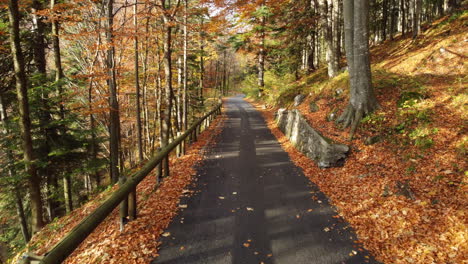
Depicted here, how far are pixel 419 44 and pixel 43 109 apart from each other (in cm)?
2005

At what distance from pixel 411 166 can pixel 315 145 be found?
10.2ft

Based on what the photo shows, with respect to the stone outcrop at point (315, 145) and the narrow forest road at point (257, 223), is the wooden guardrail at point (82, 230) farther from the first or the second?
the stone outcrop at point (315, 145)

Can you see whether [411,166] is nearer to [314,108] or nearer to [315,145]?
[315,145]

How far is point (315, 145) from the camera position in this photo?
8812 millimetres

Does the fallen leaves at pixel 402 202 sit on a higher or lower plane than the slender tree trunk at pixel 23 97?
lower

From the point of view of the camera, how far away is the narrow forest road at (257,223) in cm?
408

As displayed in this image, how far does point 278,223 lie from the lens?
16.5 feet

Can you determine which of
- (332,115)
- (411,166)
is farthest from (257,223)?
(332,115)

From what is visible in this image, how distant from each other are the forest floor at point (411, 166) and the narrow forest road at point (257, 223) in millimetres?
539

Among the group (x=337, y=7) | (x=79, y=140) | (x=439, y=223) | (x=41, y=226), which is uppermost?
(x=337, y=7)

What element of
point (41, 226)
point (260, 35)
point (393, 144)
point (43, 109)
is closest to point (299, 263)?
point (393, 144)

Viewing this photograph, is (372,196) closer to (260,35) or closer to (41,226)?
(41,226)

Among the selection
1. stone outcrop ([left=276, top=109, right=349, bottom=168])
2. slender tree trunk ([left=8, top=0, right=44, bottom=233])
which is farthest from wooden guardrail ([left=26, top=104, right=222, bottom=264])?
stone outcrop ([left=276, top=109, right=349, bottom=168])

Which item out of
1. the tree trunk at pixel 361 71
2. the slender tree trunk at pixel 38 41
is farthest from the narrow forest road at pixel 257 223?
the slender tree trunk at pixel 38 41
